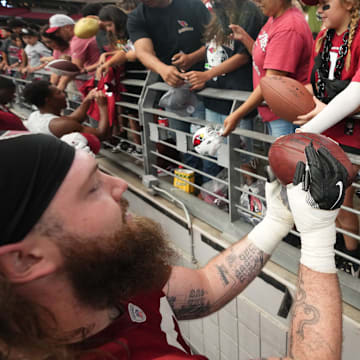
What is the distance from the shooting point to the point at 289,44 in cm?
204

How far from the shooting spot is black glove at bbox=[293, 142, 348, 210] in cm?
116

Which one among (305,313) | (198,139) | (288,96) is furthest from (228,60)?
(305,313)

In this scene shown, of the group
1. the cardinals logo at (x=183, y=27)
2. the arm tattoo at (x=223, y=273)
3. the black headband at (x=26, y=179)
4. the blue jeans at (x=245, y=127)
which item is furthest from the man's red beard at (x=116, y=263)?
the cardinals logo at (x=183, y=27)

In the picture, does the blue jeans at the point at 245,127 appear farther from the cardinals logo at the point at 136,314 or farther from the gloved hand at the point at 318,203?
the cardinals logo at the point at 136,314

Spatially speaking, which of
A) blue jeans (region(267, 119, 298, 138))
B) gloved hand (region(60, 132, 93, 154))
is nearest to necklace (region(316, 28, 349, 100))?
blue jeans (region(267, 119, 298, 138))

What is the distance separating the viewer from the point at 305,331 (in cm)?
112

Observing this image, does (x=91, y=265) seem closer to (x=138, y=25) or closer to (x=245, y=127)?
(x=245, y=127)

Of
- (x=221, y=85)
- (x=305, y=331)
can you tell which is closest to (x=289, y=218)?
(x=305, y=331)

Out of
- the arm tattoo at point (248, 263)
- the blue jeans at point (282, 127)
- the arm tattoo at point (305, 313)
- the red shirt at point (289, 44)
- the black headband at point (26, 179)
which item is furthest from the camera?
the blue jeans at point (282, 127)

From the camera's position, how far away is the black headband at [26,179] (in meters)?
0.87

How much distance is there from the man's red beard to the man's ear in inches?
2.0

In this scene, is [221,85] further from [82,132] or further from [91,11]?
[91,11]

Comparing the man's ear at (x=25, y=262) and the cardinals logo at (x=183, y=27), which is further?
the cardinals logo at (x=183, y=27)

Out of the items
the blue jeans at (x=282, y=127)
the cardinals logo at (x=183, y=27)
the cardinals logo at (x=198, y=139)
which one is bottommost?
the cardinals logo at (x=198, y=139)
